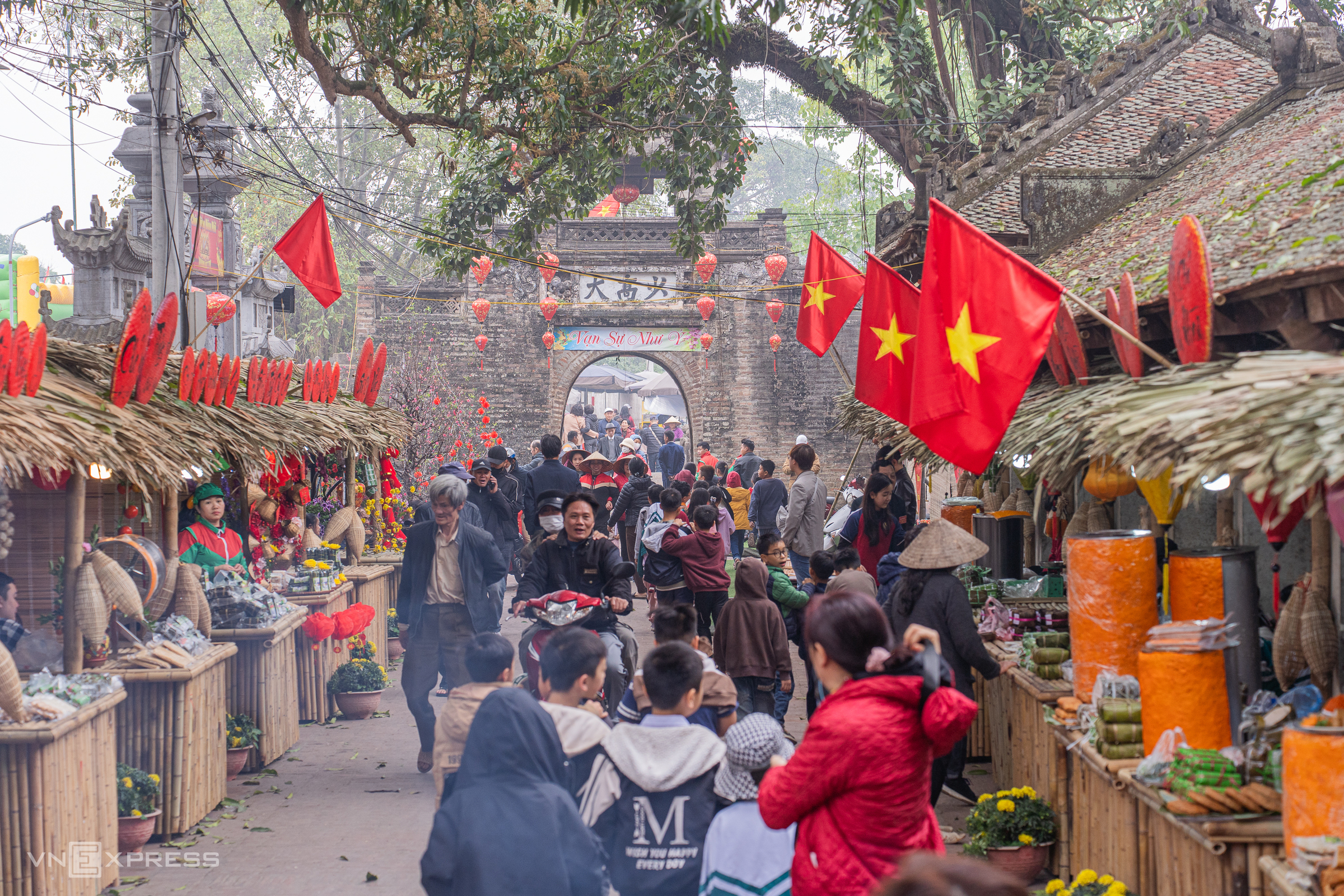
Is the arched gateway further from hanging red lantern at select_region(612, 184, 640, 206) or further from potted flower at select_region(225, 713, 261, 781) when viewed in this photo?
potted flower at select_region(225, 713, 261, 781)

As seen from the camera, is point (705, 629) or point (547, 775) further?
point (705, 629)

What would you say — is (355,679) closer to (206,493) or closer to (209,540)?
(209,540)

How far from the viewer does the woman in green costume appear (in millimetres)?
7586

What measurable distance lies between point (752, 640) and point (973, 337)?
2533mm

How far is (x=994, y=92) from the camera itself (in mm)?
13703

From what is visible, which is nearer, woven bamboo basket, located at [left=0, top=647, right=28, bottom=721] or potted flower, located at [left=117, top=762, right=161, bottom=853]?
woven bamboo basket, located at [left=0, top=647, right=28, bottom=721]

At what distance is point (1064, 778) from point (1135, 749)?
0.91m

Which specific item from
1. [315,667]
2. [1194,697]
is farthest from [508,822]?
[315,667]

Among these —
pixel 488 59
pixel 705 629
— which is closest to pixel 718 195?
pixel 488 59

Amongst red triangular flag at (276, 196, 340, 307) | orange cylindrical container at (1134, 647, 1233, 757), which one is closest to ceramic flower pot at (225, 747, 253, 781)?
red triangular flag at (276, 196, 340, 307)

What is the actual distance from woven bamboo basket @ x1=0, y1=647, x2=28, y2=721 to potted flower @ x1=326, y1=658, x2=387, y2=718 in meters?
4.16

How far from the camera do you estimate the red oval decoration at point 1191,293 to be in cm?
449

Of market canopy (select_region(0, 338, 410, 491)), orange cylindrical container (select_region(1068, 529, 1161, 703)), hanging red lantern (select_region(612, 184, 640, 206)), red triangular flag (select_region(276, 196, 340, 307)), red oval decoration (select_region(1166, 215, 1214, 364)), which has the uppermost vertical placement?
hanging red lantern (select_region(612, 184, 640, 206))

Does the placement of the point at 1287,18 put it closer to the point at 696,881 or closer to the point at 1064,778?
the point at 1064,778
